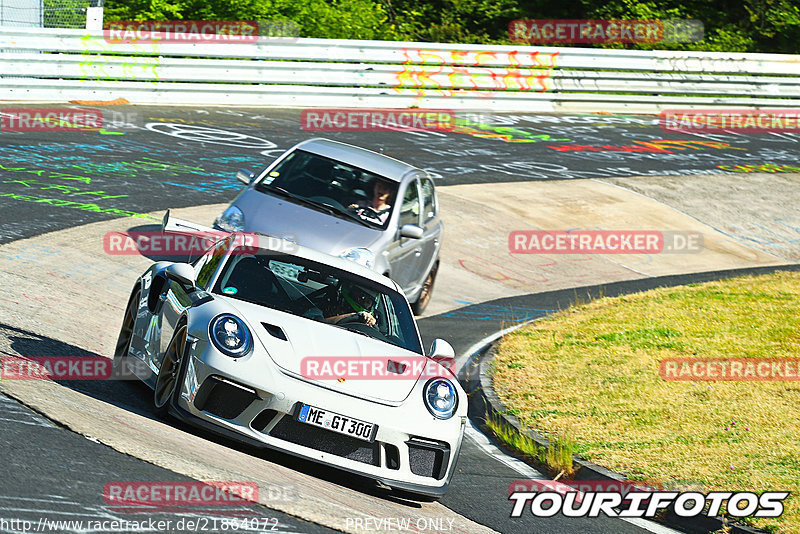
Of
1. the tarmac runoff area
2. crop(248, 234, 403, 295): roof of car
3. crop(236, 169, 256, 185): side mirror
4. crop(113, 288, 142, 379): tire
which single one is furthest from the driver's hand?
crop(236, 169, 256, 185): side mirror

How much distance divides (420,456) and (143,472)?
1810 millimetres

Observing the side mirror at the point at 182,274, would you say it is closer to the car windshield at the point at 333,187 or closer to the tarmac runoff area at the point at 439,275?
the tarmac runoff area at the point at 439,275

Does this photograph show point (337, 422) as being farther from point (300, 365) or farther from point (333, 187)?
point (333, 187)

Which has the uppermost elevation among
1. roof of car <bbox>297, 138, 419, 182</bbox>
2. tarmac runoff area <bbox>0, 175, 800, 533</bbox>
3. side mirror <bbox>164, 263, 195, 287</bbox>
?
roof of car <bbox>297, 138, 419, 182</bbox>

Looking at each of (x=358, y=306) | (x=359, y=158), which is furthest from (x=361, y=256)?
(x=358, y=306)

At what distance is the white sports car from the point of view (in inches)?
255

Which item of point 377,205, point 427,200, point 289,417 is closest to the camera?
point 289,417

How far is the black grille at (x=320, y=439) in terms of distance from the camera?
21.2ft

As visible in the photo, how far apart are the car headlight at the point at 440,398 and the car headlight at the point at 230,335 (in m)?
1.23

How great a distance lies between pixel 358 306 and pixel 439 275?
758 centimetres

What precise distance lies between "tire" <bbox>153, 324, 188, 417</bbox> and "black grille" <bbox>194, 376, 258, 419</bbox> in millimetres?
278

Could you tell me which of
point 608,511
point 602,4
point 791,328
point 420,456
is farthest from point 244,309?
point 602,4

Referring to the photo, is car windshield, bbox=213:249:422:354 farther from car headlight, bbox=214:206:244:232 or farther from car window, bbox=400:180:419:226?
car window, bbox=400:180:419:226

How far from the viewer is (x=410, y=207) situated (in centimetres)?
1274
